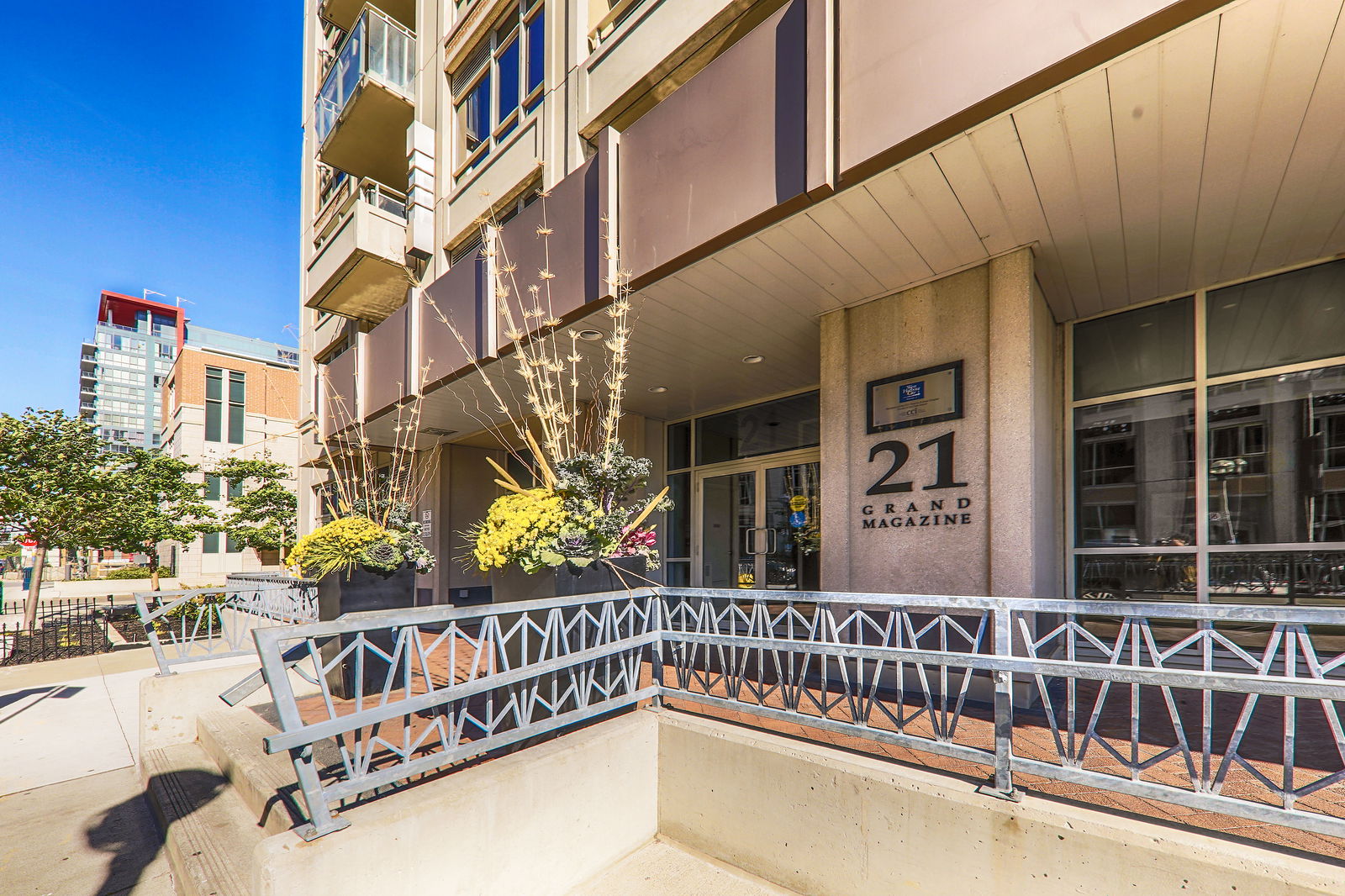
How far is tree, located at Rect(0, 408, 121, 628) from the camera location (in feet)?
36.6

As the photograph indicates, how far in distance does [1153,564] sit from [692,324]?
16.0ft

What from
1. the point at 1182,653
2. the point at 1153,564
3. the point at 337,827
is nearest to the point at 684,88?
the point at 337,827

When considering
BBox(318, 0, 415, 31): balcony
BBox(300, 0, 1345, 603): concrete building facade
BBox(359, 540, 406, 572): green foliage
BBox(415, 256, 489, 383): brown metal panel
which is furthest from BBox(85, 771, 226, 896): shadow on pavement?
BBox(318, 0, 415, 31): balcony

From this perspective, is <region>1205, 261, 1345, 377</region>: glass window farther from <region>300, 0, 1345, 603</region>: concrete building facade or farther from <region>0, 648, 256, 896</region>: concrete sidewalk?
<region>0, 648, 256, 896</region>: concrete sidewalk

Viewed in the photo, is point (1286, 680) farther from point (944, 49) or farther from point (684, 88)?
point (684, 88)

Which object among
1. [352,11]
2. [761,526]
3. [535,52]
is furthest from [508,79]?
[352,11]

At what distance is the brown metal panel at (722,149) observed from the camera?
4203 millimetres

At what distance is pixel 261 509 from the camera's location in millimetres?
21391

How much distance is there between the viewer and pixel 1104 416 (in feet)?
19.6

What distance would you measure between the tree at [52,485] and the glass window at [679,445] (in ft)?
37.2

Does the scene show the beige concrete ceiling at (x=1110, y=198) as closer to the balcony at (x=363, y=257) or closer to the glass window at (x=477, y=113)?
the glass window at (x=477, y=113)

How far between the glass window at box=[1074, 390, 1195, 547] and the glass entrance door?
2940 mm

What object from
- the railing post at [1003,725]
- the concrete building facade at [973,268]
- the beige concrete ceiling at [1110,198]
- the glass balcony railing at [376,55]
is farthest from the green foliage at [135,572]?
the railing post at [1003,725]

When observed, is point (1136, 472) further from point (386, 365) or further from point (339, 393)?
point (339, 393)
